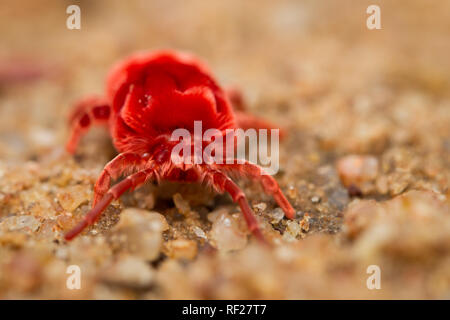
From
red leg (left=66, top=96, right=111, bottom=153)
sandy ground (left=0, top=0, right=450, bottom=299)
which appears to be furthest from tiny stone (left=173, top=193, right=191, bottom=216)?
red leg (left=66, top=96, right=111, bottom=153)

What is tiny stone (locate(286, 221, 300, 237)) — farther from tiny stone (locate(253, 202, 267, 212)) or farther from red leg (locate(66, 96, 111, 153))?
red leg (locate(66, 96, 111, 153))

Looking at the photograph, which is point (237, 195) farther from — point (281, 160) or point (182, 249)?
point (281, 160)

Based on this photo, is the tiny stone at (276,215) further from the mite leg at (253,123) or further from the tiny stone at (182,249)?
the mite leg at (253,123)

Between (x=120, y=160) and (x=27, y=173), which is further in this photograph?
(x=27, y=173)

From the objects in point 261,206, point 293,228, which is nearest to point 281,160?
point 261,206

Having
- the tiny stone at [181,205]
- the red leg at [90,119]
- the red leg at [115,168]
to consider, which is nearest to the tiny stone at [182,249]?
the tiny stone at [181,205]
